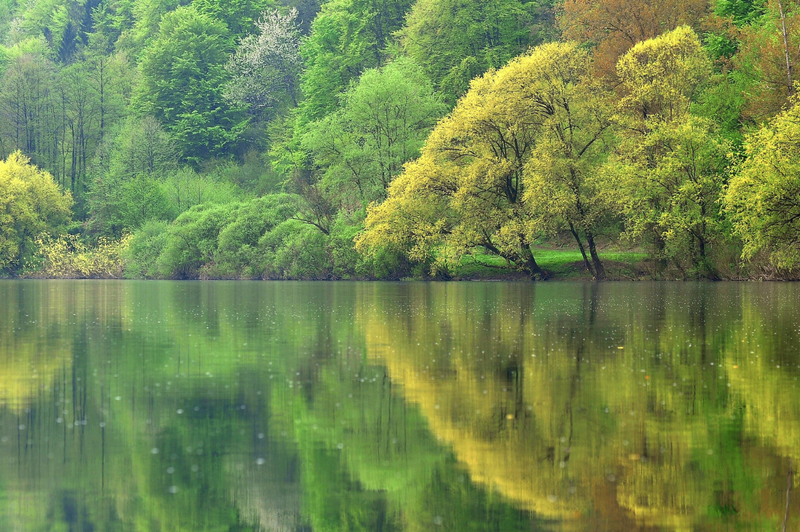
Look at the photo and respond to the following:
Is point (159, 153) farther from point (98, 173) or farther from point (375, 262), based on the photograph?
point (375, 262)

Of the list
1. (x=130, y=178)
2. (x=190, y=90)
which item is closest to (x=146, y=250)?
(x=130, y=178)

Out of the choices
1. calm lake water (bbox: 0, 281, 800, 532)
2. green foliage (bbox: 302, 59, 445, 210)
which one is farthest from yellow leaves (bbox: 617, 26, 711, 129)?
calm lake water (bbox: 0, 281, 800, 532)

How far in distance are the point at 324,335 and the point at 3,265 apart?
71847 mm

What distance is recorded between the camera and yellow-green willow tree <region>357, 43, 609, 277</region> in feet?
184

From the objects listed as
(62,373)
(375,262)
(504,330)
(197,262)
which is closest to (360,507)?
(62,373)

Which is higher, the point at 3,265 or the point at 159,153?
the point at 159,153

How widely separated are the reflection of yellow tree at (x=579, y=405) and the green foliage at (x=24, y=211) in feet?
220

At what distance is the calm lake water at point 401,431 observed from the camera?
7.49 metres

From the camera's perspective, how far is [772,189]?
40250 mm

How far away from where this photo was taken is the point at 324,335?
22.3 m

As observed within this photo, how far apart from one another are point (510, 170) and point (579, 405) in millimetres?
47107

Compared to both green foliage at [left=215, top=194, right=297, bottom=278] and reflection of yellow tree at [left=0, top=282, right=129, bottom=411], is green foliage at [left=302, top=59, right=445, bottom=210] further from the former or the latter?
reflection of yellow tree at [left=0, top=282, right=129, bottom=411]

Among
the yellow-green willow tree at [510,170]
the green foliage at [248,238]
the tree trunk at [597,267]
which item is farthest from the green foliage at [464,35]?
the tree trunk at [597,267]

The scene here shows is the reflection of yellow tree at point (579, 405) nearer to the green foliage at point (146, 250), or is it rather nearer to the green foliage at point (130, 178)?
the green foliage at point (146, 250)
